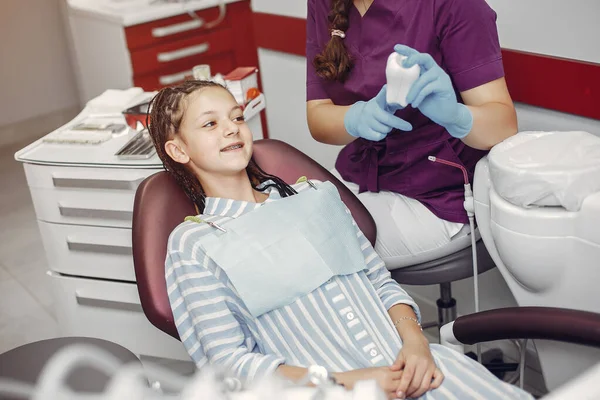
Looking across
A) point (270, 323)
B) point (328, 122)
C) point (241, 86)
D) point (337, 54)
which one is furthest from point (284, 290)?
point (241, 86)

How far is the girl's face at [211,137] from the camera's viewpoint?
1489 millimetres

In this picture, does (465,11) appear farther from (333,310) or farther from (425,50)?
(333,310)

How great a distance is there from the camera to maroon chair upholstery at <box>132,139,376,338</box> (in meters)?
1.38

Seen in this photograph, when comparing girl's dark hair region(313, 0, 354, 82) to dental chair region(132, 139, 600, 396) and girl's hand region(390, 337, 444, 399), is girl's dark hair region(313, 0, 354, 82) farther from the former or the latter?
girl's hand region(390, 337, 444, 399)

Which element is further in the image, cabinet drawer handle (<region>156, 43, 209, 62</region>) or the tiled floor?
cabinet drawer handle (<region>156, 43, 209, 62</region>)

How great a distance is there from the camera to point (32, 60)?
Result: 4262 mm

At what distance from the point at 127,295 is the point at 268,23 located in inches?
47.3

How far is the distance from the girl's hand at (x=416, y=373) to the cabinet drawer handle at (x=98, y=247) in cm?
88


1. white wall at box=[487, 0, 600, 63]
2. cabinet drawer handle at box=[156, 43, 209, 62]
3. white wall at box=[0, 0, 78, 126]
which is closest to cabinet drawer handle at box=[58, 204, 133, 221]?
white wall at box=[487, 0, 600, 63]

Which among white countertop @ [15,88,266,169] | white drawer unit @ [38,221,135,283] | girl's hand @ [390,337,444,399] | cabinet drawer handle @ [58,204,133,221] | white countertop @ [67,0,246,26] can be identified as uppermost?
white countertop @ [67,0,246,26]

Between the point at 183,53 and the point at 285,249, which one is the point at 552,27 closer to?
the point at 285,249

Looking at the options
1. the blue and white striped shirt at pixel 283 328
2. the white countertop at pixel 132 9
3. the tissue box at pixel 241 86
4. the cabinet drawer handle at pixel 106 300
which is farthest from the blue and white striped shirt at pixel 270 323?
the white countertop at pixel 132 9

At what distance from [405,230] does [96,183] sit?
80cm

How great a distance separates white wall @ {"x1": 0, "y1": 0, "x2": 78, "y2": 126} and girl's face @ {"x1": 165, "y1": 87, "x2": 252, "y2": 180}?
120 inches
